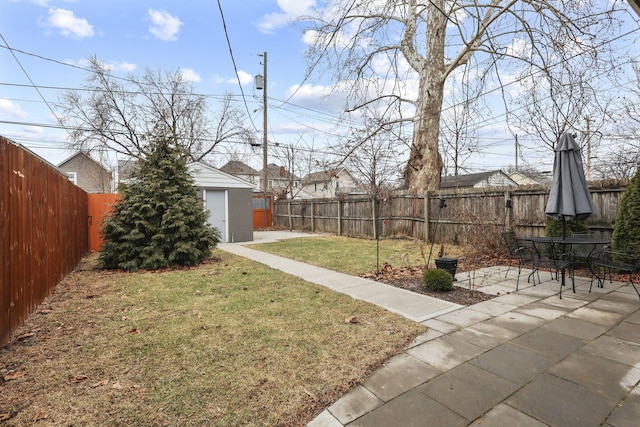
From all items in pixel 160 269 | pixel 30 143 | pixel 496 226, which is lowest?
pixel 160 269

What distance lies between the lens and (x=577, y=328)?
3.37 m

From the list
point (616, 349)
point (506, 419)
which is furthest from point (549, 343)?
point (506, 419)

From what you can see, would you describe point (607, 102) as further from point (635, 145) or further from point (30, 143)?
point (30, 143)

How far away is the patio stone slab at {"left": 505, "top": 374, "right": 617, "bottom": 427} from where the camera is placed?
194 centimetres

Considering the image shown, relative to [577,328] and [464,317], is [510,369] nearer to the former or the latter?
[464,317]

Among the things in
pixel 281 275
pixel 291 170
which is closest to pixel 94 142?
pixel 291 170

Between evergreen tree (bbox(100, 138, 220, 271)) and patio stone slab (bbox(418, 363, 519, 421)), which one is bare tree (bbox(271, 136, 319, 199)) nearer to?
evergreen tree (bbox(100, 138, 220, 271))

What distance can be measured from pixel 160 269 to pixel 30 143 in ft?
67.0

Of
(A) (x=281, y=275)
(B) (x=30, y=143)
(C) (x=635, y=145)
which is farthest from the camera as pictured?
(B) (x=30, y=143)

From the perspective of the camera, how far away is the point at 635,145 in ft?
41.0

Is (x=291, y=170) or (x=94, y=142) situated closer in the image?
(x=94, y=142)

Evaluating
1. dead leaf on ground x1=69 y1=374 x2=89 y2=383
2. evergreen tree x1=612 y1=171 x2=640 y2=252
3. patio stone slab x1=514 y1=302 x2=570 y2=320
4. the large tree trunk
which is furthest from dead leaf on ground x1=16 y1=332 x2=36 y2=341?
the large tree trunk

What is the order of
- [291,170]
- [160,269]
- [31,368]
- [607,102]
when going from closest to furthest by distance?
[31,368], [160,269], [607,102], [291,170]

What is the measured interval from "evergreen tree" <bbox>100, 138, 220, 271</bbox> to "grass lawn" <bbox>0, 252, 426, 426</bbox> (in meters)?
2.05
